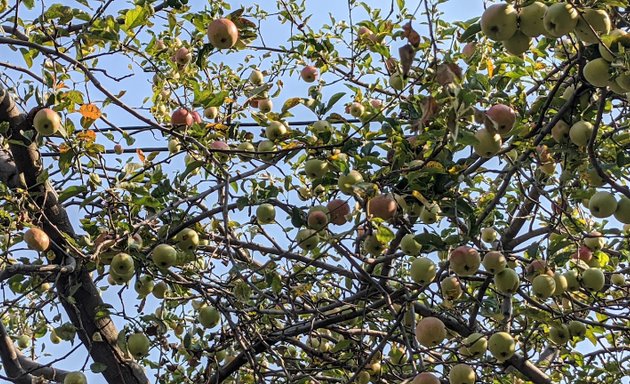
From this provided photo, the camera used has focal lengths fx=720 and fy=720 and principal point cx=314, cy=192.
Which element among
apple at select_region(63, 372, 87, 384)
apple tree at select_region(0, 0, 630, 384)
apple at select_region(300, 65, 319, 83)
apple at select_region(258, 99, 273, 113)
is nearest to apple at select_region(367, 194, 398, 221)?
apple tree at select_region(0, 0, 630, 384)

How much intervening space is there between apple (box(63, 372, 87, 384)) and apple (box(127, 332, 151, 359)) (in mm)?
237

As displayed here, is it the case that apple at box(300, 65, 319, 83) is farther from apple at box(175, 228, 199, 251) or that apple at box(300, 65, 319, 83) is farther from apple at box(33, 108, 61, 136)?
apple at box(33, 108, 61, 136)

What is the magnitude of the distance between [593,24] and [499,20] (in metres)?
0.27

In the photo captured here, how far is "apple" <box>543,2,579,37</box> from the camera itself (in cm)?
204

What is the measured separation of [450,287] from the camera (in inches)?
121

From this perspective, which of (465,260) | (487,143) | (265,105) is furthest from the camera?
(265,105)

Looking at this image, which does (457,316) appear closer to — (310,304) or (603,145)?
(310,304)

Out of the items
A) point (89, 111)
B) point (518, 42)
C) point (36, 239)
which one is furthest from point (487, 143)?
point (36, 239)

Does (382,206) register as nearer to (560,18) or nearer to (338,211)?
(338,211)

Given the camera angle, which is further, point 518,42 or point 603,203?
point 603,203

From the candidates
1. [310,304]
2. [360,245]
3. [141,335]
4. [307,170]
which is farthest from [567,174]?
[141,335]

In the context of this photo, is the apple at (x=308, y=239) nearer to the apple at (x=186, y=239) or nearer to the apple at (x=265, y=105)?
the apple at (x=186, y=239)

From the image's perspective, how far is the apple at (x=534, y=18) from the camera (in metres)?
2.15

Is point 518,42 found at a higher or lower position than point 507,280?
higher
